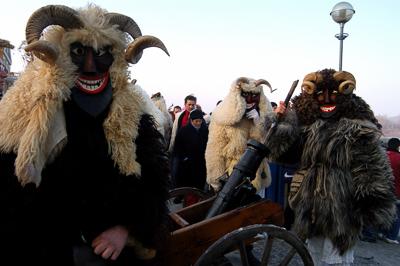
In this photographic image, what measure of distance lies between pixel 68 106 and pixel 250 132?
287cm

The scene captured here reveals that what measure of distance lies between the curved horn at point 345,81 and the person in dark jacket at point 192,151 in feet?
8.94

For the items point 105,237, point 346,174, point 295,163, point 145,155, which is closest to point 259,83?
point 295,163

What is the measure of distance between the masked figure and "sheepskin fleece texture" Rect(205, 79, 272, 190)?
2406 millimetres

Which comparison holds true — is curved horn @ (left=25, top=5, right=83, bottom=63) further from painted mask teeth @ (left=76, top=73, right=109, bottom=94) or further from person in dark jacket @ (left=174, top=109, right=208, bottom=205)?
person in dark jacket @ (left=174, top=109, right=208, bottom=205)

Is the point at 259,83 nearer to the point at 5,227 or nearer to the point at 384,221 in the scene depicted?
the point at 384,221

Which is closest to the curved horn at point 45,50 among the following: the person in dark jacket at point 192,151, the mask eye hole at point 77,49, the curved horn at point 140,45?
the mask eye hole at point 77,49

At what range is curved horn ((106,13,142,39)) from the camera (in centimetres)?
187

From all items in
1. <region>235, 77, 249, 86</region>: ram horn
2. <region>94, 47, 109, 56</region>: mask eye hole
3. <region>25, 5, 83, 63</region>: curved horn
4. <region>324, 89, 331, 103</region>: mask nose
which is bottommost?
<region>324, 89, 331, 103</region>: mask nose

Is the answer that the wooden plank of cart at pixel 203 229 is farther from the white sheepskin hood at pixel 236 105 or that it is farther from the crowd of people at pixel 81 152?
the white sheepskin hood at pixel 236 105

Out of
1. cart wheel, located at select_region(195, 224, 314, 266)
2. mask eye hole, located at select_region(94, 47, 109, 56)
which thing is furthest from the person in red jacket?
mask eye hole, located at select_region(94, 47, 109, 56)

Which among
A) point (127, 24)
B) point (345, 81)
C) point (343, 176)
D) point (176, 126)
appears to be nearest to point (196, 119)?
point (176, 126)

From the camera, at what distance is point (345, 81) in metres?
2.78

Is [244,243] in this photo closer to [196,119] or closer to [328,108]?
[328,108]

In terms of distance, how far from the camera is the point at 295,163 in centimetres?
308
